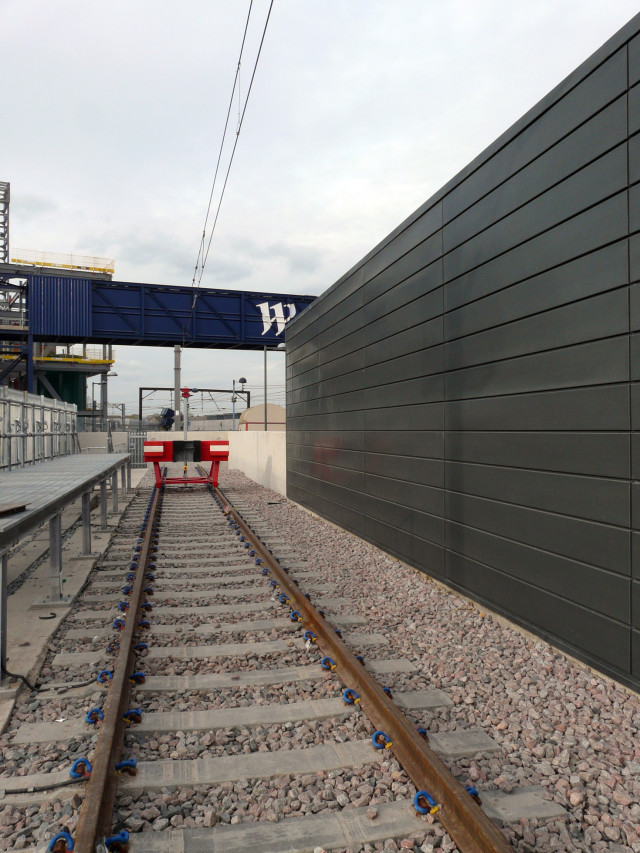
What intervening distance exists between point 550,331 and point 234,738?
3.53 meters

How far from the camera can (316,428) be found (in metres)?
11.4

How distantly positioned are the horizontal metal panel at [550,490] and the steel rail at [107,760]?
3.22 metres

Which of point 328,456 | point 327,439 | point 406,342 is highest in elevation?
point 406,342

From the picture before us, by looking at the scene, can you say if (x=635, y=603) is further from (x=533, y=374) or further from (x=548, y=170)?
(x=548, y=170)

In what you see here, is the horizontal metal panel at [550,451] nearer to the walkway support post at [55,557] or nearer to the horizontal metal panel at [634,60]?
the horizontal metal panel at [634,60]

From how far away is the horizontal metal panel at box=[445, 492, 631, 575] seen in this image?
384 cm

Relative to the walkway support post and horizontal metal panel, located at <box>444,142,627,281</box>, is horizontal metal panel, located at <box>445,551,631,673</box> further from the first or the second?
the walkway support post

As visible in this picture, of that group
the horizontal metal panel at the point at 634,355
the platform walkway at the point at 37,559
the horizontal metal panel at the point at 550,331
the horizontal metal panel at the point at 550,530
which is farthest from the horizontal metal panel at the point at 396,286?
the platform walkway at the point at 37,559

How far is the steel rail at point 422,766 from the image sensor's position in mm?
2258

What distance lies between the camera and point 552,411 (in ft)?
14.7

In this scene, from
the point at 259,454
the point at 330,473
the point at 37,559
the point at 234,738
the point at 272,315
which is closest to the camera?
the point at 234,738

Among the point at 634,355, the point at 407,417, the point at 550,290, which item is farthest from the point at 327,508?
the point at 634,355

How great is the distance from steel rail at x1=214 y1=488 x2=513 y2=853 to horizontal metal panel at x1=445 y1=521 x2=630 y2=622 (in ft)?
5.31

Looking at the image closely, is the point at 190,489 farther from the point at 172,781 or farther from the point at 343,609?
the point at 172,781
